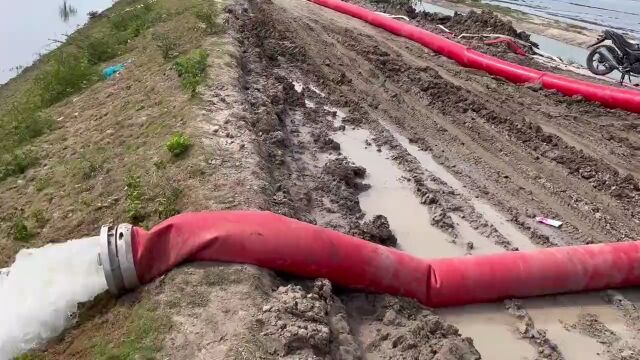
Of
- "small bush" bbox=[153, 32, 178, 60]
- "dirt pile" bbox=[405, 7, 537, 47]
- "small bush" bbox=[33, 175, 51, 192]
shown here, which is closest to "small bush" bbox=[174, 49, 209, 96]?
"small bush" bbox=[153, 32, 178, 60]

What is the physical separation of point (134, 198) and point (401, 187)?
10.7 feet

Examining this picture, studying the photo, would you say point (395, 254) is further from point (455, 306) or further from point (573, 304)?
point (573, 304)

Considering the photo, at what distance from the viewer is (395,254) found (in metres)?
4.97

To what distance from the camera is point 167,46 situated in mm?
10445

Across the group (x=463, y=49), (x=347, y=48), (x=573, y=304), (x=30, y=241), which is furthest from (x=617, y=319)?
(x=347, y=48)

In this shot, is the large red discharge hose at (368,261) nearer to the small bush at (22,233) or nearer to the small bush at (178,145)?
the small bush at (178,145)

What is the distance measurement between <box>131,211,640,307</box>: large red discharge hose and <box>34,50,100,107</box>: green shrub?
7.41 m

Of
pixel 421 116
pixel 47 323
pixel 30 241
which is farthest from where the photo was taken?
pixel 421 116

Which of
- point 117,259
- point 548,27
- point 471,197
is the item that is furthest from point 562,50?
point 117,259

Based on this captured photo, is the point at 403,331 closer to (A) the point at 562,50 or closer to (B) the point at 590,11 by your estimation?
(A) the point at 562,50

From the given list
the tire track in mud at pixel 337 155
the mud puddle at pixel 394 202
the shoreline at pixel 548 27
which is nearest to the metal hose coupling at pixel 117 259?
the tire track in mud at pixel 337 155

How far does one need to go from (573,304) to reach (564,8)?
24888 millimetres

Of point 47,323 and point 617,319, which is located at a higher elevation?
point 47,323

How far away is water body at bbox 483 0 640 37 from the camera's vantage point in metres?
22.3
